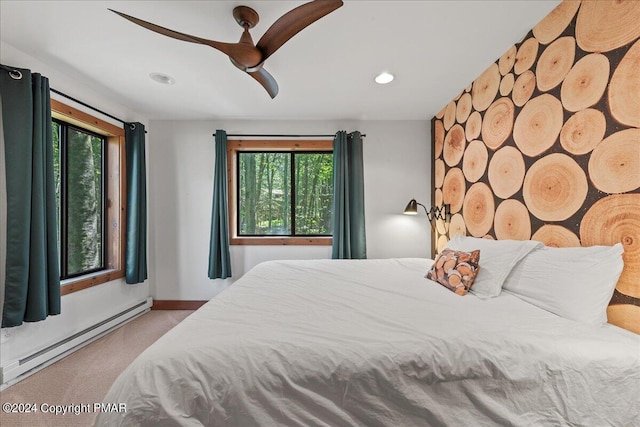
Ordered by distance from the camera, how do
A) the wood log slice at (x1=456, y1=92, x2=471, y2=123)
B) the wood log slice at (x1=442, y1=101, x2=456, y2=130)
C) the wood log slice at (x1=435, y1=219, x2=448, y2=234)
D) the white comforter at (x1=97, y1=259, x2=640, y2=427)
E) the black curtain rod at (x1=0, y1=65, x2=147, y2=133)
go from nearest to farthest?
the white comforter at (x1=97, y1=259, x2=640, y2=427), the black curtain rod at (x1=0, y1=65, x2=147, y2=133), the wood log slice at (x1=456, y1=92, x2=471, y2=123), the wood log slice at (x1=442, y1=101, x2=456, y2=130), the wood log slice at (x1=435, y1=219, x2=448, y2=234)

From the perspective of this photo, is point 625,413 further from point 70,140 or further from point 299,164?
point 70,140

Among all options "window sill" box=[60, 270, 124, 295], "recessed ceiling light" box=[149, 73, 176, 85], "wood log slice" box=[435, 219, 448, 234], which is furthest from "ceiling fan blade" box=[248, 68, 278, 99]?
"window sill" box=[60, 270, 124, 295]

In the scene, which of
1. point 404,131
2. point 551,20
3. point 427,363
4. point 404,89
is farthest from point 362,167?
point 427,363

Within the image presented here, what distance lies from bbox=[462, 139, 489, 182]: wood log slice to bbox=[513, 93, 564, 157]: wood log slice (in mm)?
381

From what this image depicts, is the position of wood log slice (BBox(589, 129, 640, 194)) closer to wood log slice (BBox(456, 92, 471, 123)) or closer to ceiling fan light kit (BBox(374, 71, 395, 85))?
wood log slice (BBox(456, 92, 471, 123))

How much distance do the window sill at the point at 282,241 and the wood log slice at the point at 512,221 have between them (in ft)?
6.02

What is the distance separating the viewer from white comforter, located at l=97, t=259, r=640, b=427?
2.57 ft

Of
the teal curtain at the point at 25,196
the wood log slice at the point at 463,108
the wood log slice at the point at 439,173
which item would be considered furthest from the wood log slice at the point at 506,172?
the teal curtain at the point at 25,196

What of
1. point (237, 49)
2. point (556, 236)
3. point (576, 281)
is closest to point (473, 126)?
point (556, 236)

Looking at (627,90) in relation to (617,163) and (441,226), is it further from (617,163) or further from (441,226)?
(441,226)

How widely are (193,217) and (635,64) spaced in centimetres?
378

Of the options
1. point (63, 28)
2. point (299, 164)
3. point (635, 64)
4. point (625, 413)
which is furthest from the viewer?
point (299, 164)

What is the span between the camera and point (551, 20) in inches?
59.1

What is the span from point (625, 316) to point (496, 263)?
53cm
